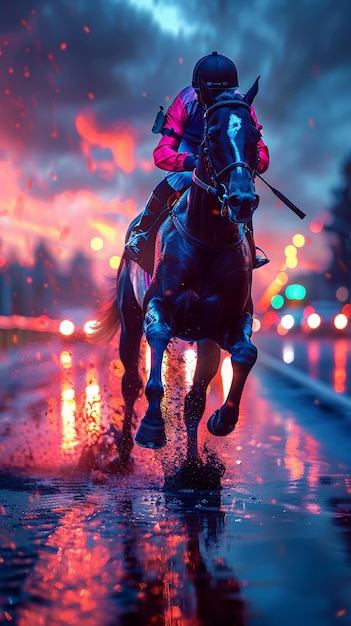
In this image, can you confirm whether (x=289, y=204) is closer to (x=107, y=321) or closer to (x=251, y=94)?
(x=251, y=94)

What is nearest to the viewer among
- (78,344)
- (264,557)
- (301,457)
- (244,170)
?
(264,557)

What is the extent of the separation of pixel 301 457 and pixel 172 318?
11.1 ft

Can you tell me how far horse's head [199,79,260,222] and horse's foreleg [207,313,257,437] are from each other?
95 cm

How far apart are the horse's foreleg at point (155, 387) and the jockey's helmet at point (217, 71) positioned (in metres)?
1.55

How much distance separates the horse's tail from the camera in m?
12.7

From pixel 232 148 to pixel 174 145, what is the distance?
121cm

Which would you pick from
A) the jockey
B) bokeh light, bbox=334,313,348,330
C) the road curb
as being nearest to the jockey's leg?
the jockey

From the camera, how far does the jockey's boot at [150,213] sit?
8.78 m

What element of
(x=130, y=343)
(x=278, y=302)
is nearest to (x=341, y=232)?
(x=278, y=302)

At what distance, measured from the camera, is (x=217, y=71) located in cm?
741

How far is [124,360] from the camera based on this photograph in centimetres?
1144

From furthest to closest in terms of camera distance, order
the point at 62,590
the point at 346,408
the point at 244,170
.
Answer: the point at 346,408 → the point at 244,170 → the point at 62,590

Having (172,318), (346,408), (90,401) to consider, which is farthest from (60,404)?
(172,318)

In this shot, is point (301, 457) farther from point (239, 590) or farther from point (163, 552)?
point (239, 590)
